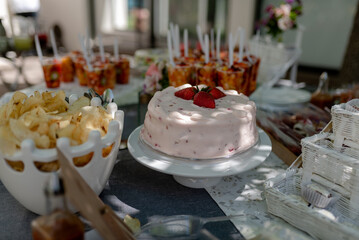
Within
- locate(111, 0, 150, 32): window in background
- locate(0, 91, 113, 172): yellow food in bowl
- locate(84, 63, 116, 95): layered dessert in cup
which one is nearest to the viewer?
locate(0, 91, 113, 172): yellow food in bowl

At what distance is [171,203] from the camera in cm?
83

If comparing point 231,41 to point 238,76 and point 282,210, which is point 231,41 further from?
point 282,210

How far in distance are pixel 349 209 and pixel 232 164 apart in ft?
0.99

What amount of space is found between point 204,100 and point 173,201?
30 cm

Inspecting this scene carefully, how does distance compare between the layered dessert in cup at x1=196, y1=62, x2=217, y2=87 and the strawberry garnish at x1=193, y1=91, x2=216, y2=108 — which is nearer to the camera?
the strawberry garnish at x1=193, y1=91, x2=216, y2=108

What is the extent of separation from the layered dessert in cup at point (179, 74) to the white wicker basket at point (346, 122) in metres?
0.66

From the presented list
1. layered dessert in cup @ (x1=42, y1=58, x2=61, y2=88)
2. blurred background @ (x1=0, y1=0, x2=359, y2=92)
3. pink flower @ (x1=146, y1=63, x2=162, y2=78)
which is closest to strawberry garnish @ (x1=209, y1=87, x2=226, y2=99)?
pink flower @ (x1=146, y1=63, x2=162, y2=78)

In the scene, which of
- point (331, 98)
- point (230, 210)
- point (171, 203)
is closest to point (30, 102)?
point (171, 203)

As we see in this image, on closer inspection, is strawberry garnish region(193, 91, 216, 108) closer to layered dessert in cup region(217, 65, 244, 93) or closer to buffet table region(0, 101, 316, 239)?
buffet table region(0, 101, 316, 239)

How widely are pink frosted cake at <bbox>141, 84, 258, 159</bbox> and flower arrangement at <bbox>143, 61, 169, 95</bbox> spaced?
14.2 inches

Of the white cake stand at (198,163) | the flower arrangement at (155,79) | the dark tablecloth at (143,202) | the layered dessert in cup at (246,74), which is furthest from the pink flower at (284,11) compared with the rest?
the dark tablecloth at (143,202)

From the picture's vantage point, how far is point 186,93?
92cm

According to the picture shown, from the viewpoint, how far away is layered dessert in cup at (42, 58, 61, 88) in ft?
4.52

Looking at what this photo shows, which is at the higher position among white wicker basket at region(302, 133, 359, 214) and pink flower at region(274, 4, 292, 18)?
pink flower at region(274, 4, 292, 18)
